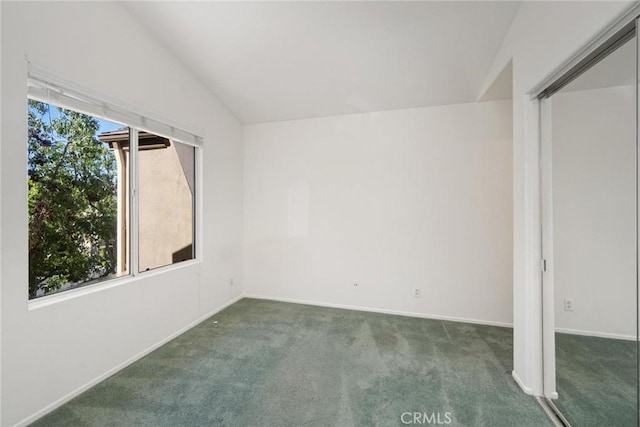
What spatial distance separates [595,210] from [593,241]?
0.18m

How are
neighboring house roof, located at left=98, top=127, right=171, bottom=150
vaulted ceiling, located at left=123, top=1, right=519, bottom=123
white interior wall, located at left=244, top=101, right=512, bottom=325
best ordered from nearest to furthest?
1. vaulted ceiling, located at left=123, top=1, right=519, bottom=123
2. neighboring house roof, located at left=98, top=127, right=171, bottom=150
3. white interior wall, located at left=244, top=101, right=512, bottom=325

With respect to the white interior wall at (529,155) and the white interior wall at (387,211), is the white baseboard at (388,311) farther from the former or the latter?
the white interior wall at (529,155)

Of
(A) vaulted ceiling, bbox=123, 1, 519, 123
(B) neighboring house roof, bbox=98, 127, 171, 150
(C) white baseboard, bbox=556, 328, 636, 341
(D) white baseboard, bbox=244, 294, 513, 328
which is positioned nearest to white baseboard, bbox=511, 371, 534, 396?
(C) white baseboard, bbox=556, 328, 636, 341

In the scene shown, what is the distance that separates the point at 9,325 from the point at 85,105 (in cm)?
152

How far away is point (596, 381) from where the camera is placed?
4.76 ft

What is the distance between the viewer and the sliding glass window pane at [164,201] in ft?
8.25

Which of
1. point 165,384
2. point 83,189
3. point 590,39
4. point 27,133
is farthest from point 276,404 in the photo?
point 590,39

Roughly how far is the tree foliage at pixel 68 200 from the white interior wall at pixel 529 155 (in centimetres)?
324

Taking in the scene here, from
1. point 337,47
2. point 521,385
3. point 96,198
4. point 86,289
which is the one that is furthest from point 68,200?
point 521,385

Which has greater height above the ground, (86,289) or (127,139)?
(127,139)

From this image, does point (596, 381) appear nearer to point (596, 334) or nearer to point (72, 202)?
point (596, 334)

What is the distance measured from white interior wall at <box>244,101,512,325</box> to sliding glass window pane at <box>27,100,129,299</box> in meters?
1.83

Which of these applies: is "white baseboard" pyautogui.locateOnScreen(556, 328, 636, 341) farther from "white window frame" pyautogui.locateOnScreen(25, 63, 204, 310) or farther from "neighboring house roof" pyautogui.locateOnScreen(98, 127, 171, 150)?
"neighboring house roof" pyautogui.locateOnScreen(98, 127, 171, 150)

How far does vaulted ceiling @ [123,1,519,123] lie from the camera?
2.05m
